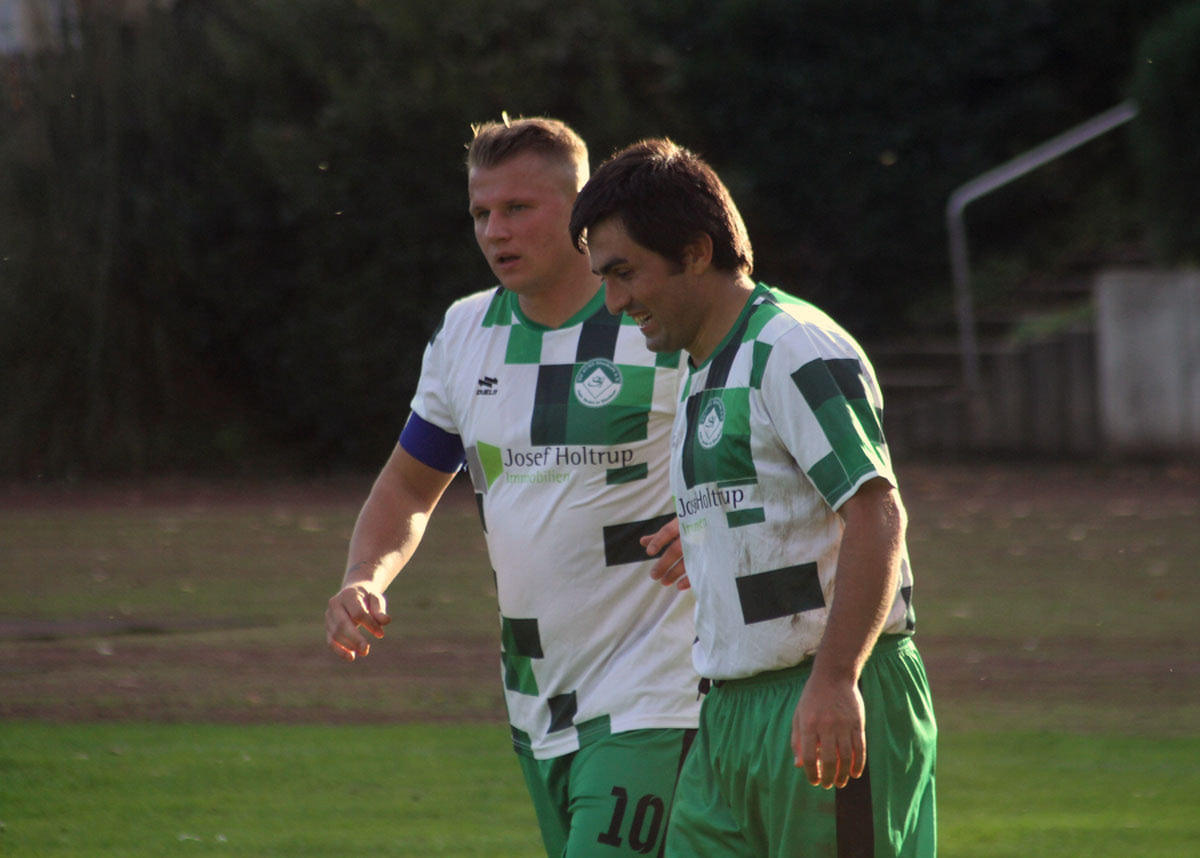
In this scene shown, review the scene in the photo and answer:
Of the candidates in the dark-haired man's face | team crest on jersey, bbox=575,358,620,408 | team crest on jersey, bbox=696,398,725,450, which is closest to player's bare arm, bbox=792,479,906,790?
team crest on jersey, bbox=696,398,725,450

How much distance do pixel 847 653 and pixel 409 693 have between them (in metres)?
Answer: 6.10

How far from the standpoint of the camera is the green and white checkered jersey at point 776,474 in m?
2.86

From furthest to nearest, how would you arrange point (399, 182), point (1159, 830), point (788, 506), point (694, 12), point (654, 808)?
point (694, 12)
point (399, 182)
point (1159, 830)
point (654, 808)
point (788, 506)

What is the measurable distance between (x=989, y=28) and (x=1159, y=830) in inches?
559

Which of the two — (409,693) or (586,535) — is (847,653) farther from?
(409,693)

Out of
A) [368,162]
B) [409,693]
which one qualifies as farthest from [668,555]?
[368,162]

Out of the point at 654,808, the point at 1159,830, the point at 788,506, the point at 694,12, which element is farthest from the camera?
the point at 694,12

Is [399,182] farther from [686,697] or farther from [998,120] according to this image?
[686,697]

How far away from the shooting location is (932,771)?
3.05m

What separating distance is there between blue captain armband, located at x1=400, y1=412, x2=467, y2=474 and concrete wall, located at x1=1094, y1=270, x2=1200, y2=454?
14967 mm

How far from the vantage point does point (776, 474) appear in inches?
116

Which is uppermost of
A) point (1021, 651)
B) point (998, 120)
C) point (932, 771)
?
point (998, 120)

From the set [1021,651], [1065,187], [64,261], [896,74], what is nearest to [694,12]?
[896,74]

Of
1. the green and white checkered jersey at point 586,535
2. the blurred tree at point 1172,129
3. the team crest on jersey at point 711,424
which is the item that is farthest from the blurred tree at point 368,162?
the team crest on jersey at point 711,424
